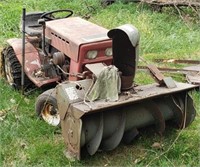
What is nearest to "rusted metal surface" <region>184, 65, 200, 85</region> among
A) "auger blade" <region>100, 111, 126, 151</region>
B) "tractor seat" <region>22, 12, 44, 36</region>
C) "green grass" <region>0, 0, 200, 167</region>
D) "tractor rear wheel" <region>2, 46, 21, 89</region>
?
"green grass" <region>0, 0, 200, 167</region>

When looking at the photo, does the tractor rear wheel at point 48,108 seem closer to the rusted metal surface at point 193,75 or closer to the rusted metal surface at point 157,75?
the rusted metal surface at point 157,75

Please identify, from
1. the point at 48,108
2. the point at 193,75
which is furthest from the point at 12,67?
the point at 193,75

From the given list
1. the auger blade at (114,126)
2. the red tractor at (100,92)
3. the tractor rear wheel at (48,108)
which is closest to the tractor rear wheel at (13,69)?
the red tractor at (100,92)

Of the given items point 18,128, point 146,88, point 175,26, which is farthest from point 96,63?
point 175,26

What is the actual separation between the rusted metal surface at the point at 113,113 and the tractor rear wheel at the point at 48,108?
1.68 feet

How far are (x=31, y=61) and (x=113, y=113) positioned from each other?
1.58m

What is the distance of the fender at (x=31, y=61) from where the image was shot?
4660 millimetres

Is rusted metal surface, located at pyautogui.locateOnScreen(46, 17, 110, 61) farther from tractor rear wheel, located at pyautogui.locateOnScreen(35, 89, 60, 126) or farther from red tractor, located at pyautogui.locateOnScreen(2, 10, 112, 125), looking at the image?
tractor rear wheel, located at pyautogui.locateOnScreen(35, 89, 60, 126)

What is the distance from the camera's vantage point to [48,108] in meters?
4.32

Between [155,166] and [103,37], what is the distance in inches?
52.7

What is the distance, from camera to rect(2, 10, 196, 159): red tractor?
11.6 feet

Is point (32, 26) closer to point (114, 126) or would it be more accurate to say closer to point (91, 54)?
point (91, 54)

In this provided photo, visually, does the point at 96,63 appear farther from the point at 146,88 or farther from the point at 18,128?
the point at 18,128

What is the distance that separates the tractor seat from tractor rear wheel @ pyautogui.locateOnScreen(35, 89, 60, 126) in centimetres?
101
